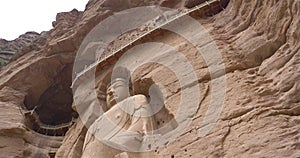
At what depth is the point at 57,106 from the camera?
13.1 metres

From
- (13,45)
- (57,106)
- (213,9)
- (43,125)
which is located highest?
(13,45)

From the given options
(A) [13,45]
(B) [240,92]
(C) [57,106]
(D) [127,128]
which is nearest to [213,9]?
(D) [127,128]

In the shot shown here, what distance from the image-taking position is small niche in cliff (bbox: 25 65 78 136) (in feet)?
39.5

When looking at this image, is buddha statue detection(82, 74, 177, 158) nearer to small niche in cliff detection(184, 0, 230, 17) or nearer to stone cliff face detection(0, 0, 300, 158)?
stone cliff face detection(0, 0, 300, 158)

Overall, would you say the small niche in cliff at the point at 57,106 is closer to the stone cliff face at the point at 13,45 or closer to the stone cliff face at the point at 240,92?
the stone cliff face at the point at 240,92

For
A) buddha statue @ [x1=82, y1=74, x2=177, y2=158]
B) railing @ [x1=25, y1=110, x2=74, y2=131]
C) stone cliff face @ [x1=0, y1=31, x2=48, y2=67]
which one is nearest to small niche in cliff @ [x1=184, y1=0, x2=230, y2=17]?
buddha statue @ [x1=82, y1=74, x2=177, y2=158]

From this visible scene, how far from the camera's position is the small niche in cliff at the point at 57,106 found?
12055 mm

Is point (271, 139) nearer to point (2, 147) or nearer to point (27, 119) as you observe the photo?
point (2, 147)

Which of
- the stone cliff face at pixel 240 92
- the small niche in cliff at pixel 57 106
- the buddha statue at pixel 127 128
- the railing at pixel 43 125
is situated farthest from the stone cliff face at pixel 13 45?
the buddha statue at pixel 127 128

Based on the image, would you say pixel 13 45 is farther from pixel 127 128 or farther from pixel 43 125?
pixel 127 128

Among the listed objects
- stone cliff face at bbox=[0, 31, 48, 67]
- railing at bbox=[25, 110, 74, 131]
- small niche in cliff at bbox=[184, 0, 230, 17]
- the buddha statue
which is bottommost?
the buddha statue

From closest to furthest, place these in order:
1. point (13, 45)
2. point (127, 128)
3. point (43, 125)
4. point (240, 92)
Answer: point (240, 92) → point (127, 128) → point (43, 125) → point (13, 45)

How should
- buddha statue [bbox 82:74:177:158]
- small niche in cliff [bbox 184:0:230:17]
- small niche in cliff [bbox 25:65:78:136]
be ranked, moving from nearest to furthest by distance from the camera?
1. buddha statue [bbox 82:74:177:158]
2. small niche in cliff [bbox 184:0:230:17]
3. small niche in cliff [bbox 25:65:78:136]

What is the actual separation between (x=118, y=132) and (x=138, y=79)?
3.99 ft
